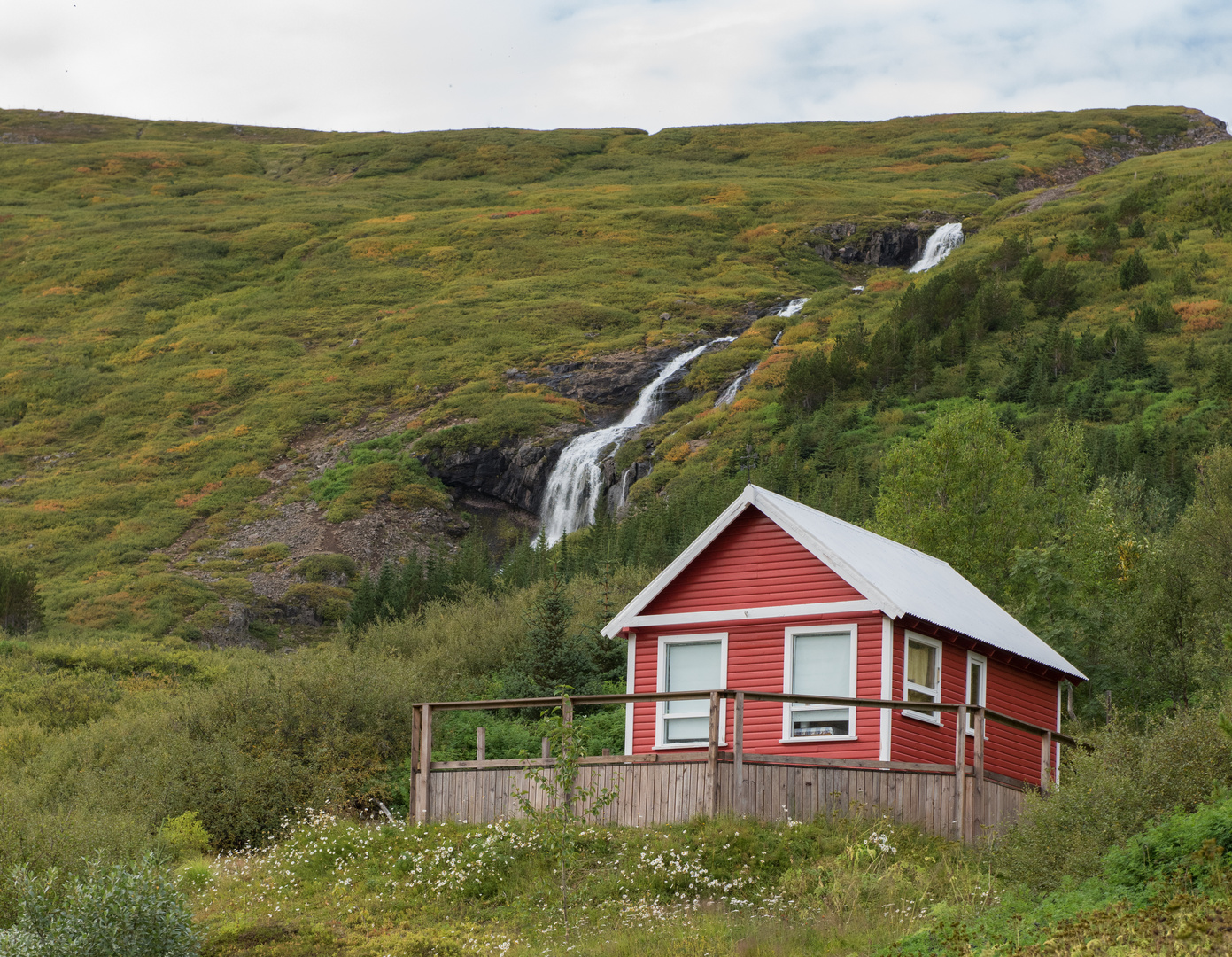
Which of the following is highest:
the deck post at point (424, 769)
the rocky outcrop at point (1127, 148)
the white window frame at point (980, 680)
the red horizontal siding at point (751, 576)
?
the rocky outcrop at point (1127, 148)

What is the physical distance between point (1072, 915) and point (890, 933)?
76.3 inches

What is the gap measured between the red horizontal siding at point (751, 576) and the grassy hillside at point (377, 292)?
124 ft

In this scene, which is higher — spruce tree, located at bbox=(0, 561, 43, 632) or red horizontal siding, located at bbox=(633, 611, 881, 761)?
red horizontal siding, located at bbox=(633, 611, 881, 761)

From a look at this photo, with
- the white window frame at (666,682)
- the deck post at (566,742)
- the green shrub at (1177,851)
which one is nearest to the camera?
the green shrub at (1177,851)

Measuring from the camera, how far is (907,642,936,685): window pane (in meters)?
22.7

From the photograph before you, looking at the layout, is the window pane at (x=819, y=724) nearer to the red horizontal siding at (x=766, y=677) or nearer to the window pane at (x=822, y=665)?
the red horizontal siding at (x=766, y=677)

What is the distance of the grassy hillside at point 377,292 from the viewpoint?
8512cm

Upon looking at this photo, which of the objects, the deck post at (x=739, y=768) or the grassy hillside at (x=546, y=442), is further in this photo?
the deck post at (x=739, y=768)

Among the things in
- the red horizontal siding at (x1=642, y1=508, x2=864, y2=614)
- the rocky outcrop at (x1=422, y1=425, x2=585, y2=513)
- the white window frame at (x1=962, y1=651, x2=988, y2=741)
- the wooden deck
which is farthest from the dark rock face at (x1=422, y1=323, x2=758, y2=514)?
the wooden deck

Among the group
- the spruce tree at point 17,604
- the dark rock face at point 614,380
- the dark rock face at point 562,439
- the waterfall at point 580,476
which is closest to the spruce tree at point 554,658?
the spruce tree at point 17,604

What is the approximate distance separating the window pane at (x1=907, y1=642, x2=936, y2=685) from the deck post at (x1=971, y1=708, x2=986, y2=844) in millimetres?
2831

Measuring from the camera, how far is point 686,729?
23.4m

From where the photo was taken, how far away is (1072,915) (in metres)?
13.8

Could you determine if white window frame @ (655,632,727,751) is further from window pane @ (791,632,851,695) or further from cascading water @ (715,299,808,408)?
cascading water @ (715,299,808,408)
